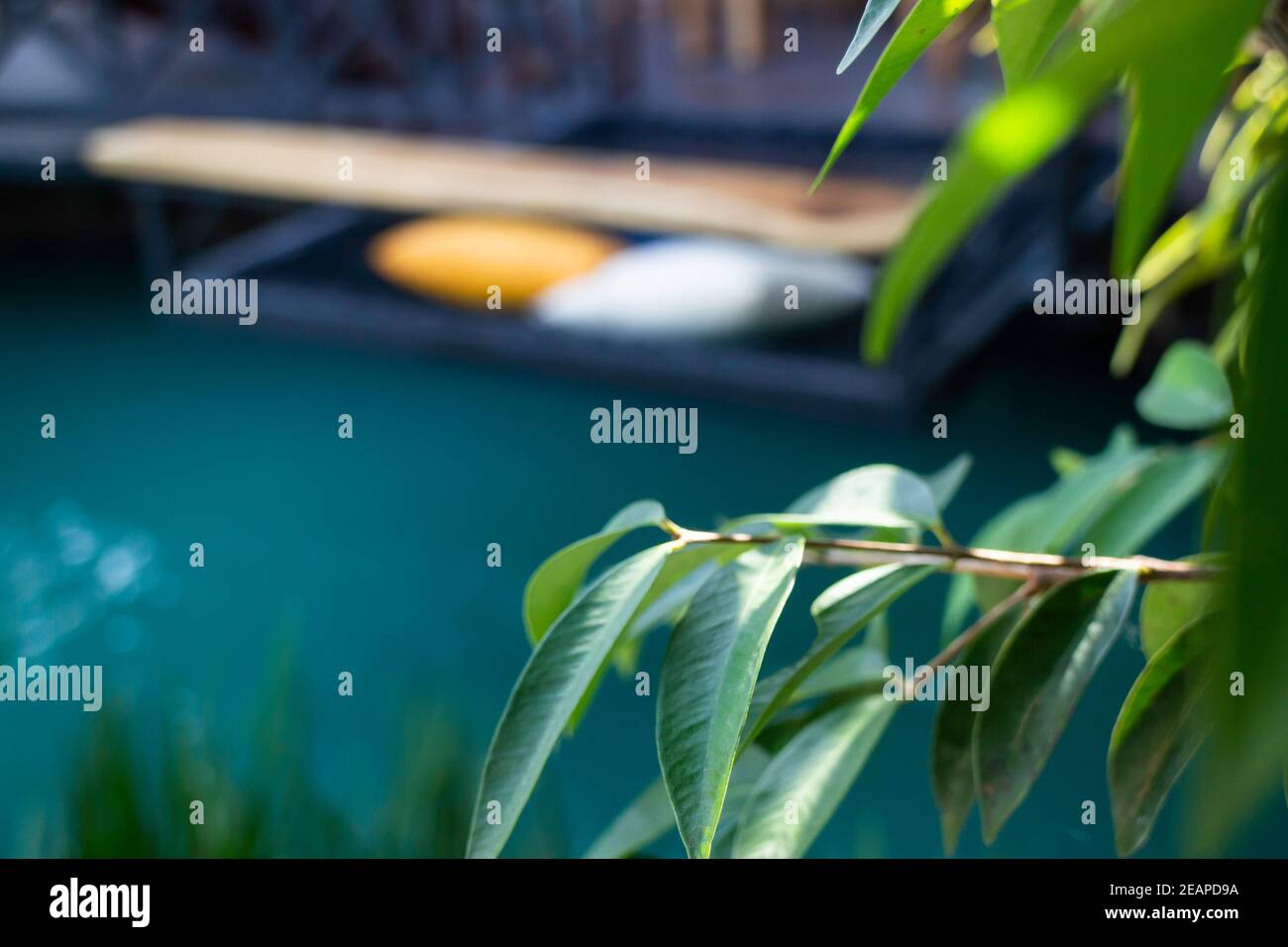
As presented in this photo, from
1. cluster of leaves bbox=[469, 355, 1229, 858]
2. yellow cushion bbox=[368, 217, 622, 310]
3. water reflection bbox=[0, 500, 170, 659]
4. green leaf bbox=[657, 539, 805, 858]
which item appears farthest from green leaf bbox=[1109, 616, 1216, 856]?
yellow cushion bbox=[368, 217, 622, 310]

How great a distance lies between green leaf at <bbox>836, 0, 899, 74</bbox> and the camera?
24 centimetres

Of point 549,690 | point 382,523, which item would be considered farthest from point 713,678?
point 382,523

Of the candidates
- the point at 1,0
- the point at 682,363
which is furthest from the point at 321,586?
the point at 1,0

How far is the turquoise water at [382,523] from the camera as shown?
1543 mm

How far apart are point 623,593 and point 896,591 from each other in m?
0.08

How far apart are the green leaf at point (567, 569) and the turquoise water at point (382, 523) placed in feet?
3.12

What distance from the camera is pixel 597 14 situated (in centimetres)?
363

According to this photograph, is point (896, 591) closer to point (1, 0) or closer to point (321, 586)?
point (321, 586)

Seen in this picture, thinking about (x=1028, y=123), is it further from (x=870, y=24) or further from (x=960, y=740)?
(x=960, y=740)

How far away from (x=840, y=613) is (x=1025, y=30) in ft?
0.57

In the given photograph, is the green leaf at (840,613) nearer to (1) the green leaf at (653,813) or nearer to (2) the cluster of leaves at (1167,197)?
(1) the green leaf at (653,813)

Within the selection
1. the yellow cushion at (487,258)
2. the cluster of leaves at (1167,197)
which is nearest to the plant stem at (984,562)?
the cluster of leaves at (1167,197)

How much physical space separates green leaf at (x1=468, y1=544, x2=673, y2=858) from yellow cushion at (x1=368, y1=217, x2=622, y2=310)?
1984 millimetres

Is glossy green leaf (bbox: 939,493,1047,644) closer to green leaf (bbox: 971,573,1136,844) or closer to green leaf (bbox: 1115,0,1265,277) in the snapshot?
green leaf (bbox: 971,573,1136,844)
